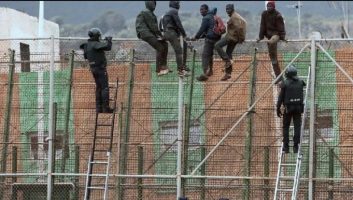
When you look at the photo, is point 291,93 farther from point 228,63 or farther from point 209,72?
point 209,72

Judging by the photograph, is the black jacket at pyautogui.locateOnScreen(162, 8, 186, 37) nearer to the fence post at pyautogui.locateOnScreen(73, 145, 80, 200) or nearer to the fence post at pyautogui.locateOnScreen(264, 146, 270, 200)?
the fence post at pyautogui.locateOnScreen(264, 146, 270, 200)

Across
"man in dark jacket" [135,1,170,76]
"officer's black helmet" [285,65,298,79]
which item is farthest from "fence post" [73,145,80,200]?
"officer's black helmet" [285,65,298,79]

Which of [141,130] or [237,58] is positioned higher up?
[237,58]

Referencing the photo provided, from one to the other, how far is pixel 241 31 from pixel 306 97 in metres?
2.07

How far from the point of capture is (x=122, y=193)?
88.9ft

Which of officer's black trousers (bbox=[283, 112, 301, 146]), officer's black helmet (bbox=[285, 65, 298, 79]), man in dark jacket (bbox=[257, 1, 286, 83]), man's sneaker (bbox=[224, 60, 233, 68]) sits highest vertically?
man in dark jacket (bbox=[257, 1, 286, 83])

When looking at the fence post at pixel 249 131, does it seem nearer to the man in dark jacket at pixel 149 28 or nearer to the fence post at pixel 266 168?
the fence post at pixel 266 168

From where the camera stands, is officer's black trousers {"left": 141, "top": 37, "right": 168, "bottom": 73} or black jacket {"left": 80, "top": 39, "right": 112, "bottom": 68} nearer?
black jacket {"left": 80, "top": 39, "right": 112, "bottom": 68}

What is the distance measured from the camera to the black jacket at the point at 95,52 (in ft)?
83.9

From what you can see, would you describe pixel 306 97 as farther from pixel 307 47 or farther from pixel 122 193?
pixel 122 193

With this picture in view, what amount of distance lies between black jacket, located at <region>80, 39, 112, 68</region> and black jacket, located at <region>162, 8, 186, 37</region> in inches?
52.6

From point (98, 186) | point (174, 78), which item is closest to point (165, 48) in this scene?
point (174, 78)

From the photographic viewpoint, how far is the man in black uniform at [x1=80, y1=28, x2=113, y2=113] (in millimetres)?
25578

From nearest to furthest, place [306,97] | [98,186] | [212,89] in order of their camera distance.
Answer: [306,97]
[98,186]
[212,89]
